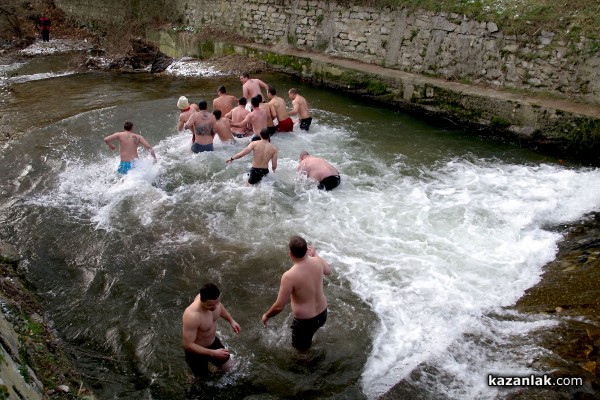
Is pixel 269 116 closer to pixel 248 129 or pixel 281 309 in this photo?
pixel 248 129

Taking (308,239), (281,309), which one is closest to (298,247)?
(281,309)

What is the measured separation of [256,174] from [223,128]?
1.91 meters

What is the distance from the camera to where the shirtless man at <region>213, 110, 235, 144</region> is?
33.2ft

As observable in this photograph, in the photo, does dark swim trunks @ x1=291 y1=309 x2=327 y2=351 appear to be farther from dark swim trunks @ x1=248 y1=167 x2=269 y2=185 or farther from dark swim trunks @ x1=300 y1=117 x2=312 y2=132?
dark swim trunks @ x1=300 y1=117 x2=312 y2=132

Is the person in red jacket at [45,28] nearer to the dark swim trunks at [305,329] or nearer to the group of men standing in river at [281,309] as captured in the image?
the group of men standing in river at [281,309]

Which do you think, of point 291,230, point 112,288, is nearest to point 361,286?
point 291,230

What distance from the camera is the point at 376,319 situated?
19.6 feet

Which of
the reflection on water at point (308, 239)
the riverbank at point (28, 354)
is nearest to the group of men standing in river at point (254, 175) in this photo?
the reflection on water at point (308, 239)

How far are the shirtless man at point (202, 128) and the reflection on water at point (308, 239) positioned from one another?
23 centimetres

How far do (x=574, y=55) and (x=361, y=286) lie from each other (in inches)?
316

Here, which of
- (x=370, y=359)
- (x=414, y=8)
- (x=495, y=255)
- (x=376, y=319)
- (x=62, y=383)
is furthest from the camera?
(x=414, y=8)

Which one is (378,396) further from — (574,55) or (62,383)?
(574,55)

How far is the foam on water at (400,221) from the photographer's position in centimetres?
544

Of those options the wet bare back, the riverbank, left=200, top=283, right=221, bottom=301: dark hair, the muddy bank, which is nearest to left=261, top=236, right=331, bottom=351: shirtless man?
left=200, top=283, right=221, bottom=301: dark hair
